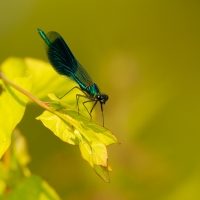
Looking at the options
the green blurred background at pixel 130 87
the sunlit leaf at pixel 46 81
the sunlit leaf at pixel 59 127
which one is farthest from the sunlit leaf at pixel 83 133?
the green blurred background at pixel 130 87

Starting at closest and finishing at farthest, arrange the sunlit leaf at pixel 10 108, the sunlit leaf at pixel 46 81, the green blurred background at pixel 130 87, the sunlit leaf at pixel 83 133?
the sunlit leaf at pixel 83 133 < the sunlit leaf at pixel 10 108 < the sunlit leaf at pixel 46 81 < the green blurred background at pixel 130 87

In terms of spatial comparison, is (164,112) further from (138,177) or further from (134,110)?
(138,177)

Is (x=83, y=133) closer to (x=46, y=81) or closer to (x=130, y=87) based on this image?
(x=46, y=81)

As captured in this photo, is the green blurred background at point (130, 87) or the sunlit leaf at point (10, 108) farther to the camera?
the green blurred background at point (130, 87)

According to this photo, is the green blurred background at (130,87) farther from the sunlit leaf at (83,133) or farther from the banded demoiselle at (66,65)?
the sunlit leaf at (83,133)

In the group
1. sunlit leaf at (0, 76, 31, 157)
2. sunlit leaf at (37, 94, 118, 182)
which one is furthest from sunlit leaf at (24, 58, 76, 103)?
sunlit leaf at (37, 94, 118, 182)

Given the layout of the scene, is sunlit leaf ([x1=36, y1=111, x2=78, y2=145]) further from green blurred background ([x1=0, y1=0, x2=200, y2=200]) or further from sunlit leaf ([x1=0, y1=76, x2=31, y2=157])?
green blurred background ([x1=0, y1=0, x2=200, y2=200])
